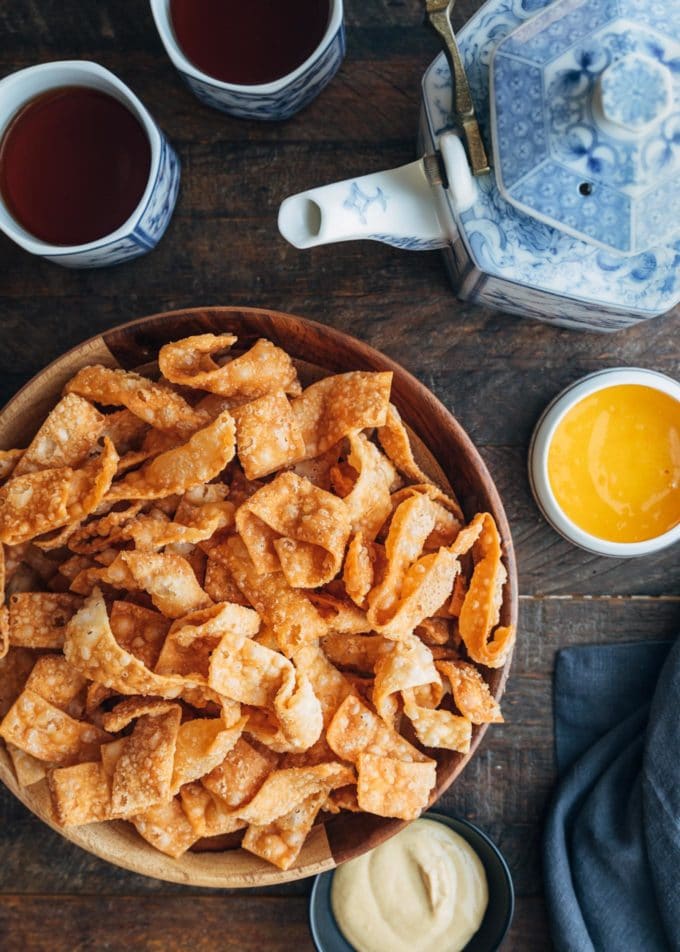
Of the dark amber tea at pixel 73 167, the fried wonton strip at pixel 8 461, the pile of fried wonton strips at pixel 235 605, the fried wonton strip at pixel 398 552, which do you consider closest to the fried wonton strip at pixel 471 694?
the pile of fried wonton strips at pixel 235 605

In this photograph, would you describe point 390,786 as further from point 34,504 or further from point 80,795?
point 34,504

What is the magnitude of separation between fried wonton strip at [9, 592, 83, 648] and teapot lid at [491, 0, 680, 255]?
2.33ft

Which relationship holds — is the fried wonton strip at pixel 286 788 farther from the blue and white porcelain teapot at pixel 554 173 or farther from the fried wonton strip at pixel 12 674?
the blue and white porcelain teapot at pixel 554 173

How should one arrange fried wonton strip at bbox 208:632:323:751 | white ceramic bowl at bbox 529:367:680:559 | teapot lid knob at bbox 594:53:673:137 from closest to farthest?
teapot lid knob at bbox 594:53:673:137 → fried wonton strip at bbox 208:632:323:751 → white ceramic bowl at bbox 529:367:680:559

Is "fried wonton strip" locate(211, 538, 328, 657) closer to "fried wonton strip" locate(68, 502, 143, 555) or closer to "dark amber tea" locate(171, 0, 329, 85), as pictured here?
"fried wonton strip" locate(68, 502, 143, 555)

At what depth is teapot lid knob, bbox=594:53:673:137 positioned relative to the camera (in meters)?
0.85

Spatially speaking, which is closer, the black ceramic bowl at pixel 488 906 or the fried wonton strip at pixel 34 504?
the fried wonton strip at pixel 34 504

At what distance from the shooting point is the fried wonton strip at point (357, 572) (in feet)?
3.53

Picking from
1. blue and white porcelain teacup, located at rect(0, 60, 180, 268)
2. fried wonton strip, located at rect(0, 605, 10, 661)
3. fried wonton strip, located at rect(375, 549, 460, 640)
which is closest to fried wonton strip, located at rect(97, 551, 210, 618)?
fried wonton strip, located at rect(0, 605, 10, 661)

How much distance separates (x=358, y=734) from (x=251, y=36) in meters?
0.88

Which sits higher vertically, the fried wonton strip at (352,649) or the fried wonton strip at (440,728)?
the fried wonton strip at (352,649)

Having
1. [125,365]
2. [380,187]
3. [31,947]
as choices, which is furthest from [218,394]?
[31,947]

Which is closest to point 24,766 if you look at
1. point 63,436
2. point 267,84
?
point 63,436

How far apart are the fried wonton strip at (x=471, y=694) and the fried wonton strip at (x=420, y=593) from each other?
10 cm
